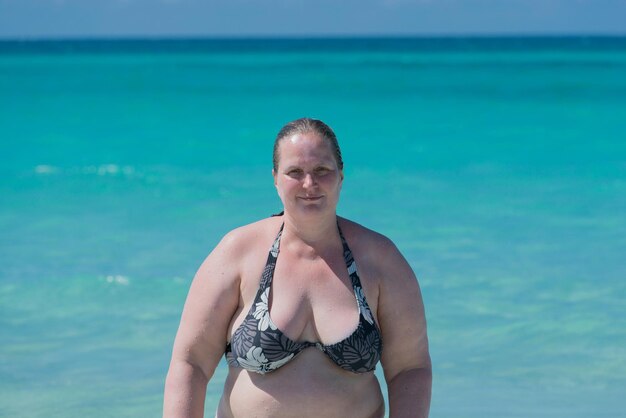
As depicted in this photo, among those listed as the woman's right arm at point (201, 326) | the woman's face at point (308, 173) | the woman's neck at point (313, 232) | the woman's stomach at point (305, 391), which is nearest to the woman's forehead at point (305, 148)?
the woman's face at point (308, 173)

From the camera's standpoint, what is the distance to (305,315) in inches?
113

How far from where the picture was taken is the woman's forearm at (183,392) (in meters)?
2.89

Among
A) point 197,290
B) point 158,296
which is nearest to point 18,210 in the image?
point 158,296

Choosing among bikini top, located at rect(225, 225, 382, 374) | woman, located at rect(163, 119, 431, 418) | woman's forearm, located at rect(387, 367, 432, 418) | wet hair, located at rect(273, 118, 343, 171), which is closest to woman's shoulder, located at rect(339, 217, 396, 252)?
woman, located at rect(163, 119, 431, 418)

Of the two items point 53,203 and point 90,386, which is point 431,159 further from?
point 90,386

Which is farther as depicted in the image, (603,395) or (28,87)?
(28,87)

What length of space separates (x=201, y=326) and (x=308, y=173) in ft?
1.62

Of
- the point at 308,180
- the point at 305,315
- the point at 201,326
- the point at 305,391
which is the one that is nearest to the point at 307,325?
the point at 305,315

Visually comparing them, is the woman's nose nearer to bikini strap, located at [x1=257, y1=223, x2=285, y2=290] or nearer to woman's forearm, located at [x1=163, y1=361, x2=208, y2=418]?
bikini strap, located at [x1=257, y1=223, x2=285, y2=290]

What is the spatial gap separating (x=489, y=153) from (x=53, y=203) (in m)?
7.43

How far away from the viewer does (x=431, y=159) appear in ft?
52.8

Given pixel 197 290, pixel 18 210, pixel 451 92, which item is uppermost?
pixel 451 92

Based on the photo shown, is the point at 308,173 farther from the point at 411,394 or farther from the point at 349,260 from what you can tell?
the point at 411,394

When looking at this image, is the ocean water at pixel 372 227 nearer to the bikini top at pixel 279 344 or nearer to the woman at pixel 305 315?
the woman at pixel 305 315
